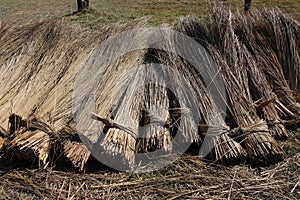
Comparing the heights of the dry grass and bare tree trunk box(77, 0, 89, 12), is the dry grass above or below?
below

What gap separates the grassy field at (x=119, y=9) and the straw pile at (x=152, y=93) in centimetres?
316

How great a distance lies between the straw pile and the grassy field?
3157 mm

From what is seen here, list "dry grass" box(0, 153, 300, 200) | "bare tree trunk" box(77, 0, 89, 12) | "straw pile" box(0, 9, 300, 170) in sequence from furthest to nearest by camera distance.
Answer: "bare tree trunk" box(77, 0, 89, 12) < "straw pile" box(0, 9, 300, 170) < "dry grass" box(0, 153, 300, 200)

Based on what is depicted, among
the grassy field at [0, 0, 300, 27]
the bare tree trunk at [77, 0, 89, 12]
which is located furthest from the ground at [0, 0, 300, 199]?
the bare tree trunk at [77, 0, 89, 12]

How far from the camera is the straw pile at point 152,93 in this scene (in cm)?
241

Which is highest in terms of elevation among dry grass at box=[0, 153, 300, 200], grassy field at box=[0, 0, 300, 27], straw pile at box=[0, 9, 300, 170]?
grassy field at box=[0, 0, 300, 27]

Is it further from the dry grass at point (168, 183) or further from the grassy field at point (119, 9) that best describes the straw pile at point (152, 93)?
the grassy field at point (119, 9)

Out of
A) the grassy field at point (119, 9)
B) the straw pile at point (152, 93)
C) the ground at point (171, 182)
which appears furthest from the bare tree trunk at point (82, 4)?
the ground at point (171, 182)

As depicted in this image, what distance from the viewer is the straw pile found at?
2.41 metres

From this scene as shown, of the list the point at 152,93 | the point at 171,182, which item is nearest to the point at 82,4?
the point at 152,93

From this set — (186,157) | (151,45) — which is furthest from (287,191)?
(151,45)

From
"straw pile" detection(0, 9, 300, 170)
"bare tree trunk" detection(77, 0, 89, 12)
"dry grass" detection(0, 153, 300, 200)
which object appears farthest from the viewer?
"bare tree trunk" detection(77, 0, 89, 12)

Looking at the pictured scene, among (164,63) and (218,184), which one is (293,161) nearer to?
(218,184)

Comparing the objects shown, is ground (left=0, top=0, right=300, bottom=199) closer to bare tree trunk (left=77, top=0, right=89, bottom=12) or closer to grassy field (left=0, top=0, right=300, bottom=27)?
grassy field (left=0, top=0, right=300, bottom=27)
